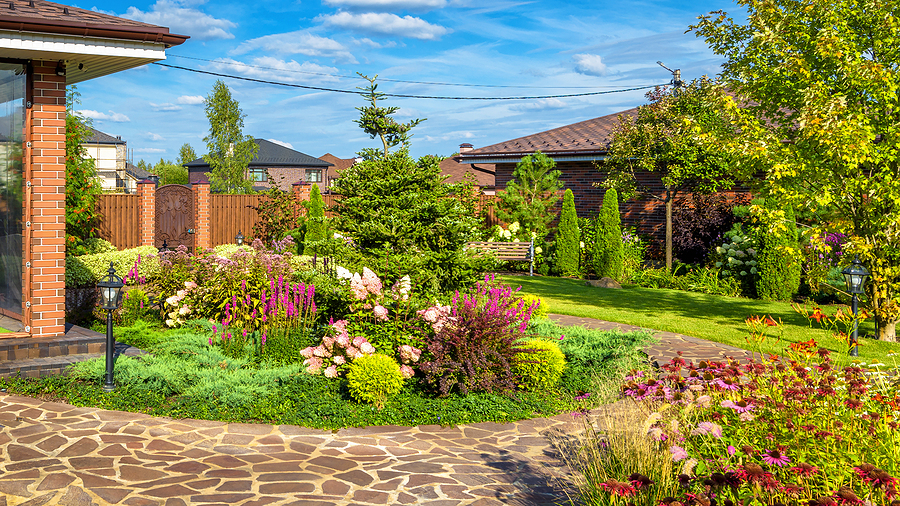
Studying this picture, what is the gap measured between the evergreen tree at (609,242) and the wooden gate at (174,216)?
11684mm

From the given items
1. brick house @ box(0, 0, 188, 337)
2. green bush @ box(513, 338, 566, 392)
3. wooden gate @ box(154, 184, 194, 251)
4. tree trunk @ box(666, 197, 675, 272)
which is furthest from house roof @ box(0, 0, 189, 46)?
tree trunk @ box(666, 197, 675, 272)

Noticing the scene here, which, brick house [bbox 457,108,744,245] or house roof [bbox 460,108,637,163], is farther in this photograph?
house roof [bbox 460,108,637,163]

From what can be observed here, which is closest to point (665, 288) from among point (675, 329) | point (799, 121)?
point (675, 329)

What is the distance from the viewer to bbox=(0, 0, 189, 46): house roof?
21.2ft

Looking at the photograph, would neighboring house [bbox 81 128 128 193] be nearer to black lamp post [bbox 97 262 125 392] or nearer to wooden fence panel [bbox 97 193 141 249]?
wooden fence panel [bbox 97 193 141 249]

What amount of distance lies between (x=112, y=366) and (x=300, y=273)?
113 inches

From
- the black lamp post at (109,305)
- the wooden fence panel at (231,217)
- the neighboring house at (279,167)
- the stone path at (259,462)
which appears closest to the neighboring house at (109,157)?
the neighboring house at (279,167)

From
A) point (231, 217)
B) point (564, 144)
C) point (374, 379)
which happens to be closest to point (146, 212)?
point (231, 217)

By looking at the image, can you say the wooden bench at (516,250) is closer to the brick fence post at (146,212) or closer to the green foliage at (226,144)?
the brick fence post at (146,212)

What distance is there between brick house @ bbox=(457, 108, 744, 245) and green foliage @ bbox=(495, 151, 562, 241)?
0.70m

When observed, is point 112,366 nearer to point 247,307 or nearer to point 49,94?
point 247,307

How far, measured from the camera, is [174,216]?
1961 cm

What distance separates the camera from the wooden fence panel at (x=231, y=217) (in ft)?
66.6

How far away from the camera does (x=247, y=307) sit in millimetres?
7984
